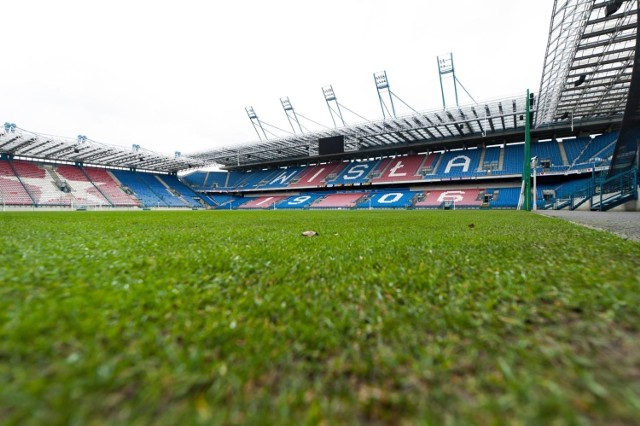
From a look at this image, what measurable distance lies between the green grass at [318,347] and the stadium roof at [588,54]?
14.4m

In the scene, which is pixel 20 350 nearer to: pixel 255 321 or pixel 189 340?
pixel 189 340

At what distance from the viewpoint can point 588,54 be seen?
1305 cm

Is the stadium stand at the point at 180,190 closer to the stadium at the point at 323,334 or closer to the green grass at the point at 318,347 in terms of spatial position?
the stadium at the point at 323,334

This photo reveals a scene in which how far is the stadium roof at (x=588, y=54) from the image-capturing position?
10688mm

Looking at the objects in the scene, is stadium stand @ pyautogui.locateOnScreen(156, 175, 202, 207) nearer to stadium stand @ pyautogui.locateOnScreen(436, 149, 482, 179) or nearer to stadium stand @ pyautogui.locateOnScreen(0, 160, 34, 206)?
stadium stand @ pyautogui.locateOnScreen(0, 160, 34, 206)

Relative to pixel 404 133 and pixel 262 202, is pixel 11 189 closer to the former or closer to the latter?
pixel 262 202

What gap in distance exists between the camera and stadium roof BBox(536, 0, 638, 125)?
10.7m

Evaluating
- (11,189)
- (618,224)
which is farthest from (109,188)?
(618,224)

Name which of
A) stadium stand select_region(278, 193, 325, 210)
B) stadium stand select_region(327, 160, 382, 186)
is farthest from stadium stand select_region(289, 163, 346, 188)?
stadium stand select_region(278, 193, 325, 210)

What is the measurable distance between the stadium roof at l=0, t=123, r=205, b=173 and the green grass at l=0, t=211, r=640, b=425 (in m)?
33.3

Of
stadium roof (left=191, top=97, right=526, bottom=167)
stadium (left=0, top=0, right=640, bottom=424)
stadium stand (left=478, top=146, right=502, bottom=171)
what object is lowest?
stadium (left=0, top=0, right=640, bottom=424)

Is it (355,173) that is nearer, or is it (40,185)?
(40,185)

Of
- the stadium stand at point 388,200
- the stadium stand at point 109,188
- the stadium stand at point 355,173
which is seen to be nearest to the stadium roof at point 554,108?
the stadium stand at point 355,173

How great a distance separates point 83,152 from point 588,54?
42.3 metres
